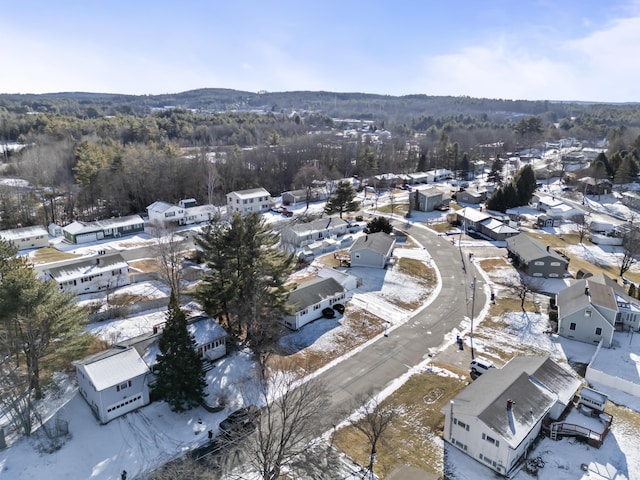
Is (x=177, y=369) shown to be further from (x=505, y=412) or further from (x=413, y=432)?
(x=505, y=412)

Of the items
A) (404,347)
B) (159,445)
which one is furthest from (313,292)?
(159,445)

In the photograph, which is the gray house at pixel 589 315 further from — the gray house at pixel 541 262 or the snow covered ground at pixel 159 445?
the gray house at pixel 541 262

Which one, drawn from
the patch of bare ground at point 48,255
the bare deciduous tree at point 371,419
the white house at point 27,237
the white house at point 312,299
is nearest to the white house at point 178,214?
the patch of bare ground at point 48,255

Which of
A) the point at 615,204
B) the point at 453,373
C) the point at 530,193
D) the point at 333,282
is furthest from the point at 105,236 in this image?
the point at 615,204

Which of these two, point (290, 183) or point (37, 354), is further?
point (290, 183)

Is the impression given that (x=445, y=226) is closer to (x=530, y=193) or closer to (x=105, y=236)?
(x=530, y=193)
